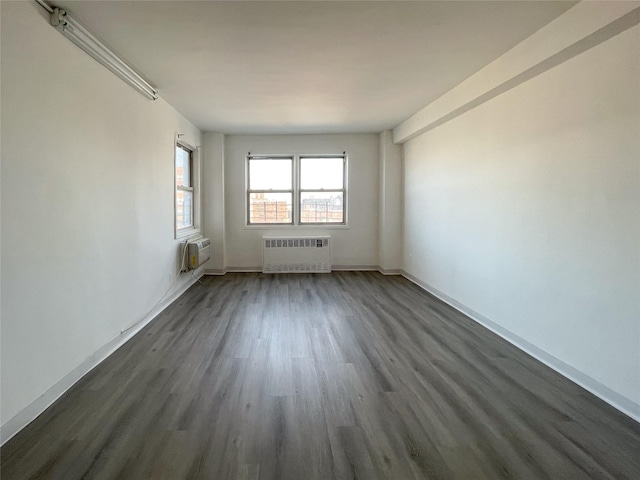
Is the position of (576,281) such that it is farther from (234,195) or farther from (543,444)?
(234,195)

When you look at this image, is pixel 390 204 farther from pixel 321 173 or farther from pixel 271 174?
pixel 271 174

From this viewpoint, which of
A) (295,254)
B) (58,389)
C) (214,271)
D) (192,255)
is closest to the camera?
(58,389)

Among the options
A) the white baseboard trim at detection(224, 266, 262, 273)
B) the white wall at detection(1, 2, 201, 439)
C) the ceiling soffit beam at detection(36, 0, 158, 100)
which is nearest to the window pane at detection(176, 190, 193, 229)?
the white baseboard trim at detection(224, 266, 262, 273)

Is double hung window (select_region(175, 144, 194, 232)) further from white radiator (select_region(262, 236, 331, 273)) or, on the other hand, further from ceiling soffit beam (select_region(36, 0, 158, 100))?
ceiling soffit beam (select_region(36, 0, 158, 100))

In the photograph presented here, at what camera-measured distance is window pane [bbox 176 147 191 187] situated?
16.7ft

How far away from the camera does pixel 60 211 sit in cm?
224

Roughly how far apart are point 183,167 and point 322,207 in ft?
8.44

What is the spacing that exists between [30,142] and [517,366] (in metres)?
3.68

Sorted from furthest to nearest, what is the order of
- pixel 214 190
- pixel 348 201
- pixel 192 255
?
pixel 348 201
pixel 214 190
pixel 192 255

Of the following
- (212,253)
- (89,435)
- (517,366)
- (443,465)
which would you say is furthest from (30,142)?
(212,253)

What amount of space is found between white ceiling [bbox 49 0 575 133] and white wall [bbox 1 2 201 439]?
444mm

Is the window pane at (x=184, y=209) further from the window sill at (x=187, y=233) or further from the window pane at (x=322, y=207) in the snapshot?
Answer: the window pane at (x=322, y=207)

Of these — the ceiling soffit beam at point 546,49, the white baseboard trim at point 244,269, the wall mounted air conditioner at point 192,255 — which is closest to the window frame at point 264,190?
the white baseboard trim at point 244,269

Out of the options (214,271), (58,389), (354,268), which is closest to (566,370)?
(58,389)
